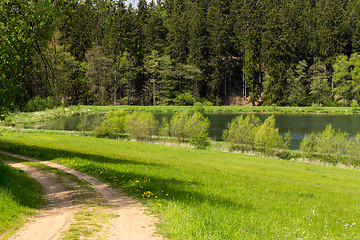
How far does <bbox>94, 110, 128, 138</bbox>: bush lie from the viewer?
4766 centimetres

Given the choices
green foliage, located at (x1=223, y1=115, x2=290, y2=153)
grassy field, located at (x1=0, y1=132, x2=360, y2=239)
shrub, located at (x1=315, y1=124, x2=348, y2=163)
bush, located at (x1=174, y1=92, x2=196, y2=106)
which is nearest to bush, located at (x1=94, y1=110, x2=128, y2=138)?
green foliage, located at (x1=223, y1=115, x2=290, y2=153)

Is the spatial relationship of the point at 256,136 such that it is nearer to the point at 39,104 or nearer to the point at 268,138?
the point at 268,138

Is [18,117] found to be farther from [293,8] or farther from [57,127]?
[293,8]

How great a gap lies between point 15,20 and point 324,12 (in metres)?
120

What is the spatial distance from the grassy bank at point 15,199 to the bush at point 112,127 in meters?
→ 34.5

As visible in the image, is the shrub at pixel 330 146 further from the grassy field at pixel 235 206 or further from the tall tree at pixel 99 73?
the tall tree at pixel 99 73

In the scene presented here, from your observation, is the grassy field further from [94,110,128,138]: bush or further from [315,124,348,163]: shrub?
[94,110,128,138]: bush

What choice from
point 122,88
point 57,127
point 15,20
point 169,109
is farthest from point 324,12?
point 15,20

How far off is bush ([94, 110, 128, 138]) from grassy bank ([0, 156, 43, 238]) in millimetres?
34537

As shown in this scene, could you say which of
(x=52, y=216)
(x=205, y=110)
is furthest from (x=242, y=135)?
(x=205, y=110)

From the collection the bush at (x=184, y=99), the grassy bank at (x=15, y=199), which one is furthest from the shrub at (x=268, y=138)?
the bush at (x=184, y=99)

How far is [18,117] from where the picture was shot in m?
64.9

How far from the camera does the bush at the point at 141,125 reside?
44844 millimetres

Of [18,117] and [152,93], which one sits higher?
[152,93]
